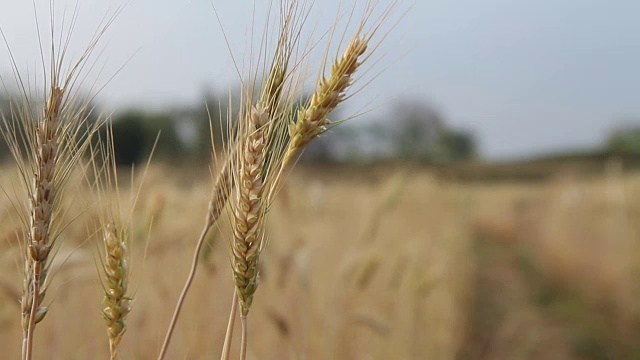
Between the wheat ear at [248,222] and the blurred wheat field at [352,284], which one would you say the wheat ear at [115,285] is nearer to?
the blurred wheat field at [352,284]

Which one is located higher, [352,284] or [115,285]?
[115,285]

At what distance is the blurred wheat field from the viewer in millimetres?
1771

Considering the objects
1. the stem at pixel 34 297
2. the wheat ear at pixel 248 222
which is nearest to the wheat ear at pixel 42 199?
the stem at pixel 34 297

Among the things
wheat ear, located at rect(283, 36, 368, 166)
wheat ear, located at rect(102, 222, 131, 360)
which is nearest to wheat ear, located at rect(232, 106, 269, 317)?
wheat ear, located at rect(283, 36, 368, 166)

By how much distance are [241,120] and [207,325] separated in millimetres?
1256

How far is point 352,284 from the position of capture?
2389mm

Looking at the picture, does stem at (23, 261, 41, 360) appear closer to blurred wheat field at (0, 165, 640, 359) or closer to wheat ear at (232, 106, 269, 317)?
blurred wheat field at (0, 165, 640, 359)

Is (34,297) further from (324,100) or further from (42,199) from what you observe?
(324,100)

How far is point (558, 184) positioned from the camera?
50.5ft

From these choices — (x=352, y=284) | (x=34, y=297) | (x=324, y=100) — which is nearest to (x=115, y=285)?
(x=34, y=297)

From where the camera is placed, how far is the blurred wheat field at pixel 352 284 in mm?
1771

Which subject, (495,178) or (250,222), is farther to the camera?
(495,178)

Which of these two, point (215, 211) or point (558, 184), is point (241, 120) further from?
point (558, 184)

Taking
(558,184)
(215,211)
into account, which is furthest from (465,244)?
(558,184)
